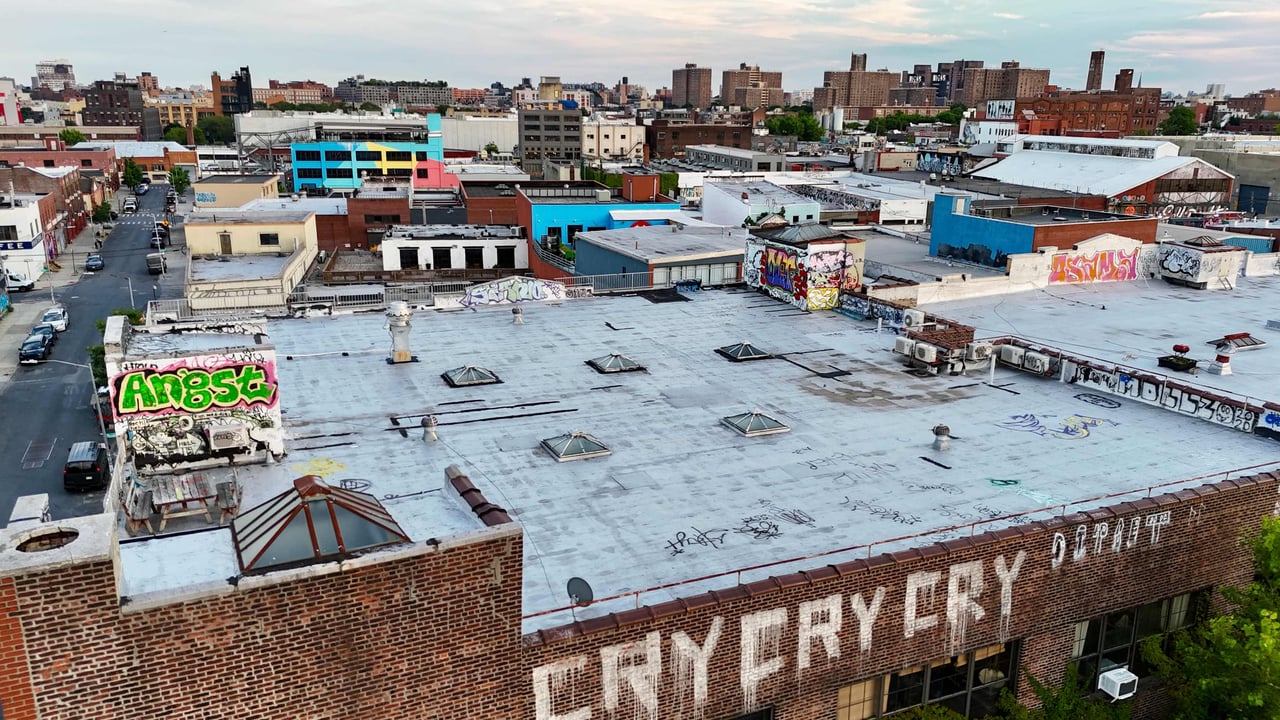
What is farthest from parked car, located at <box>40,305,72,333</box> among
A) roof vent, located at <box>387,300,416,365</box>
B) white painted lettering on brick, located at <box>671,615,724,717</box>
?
white painted lettering on brick, located at <box>671,615,724,717</box>

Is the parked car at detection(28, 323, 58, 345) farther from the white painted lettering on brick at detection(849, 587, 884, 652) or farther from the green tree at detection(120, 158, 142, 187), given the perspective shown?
the green tree at detection(120, 158, 142, 187)

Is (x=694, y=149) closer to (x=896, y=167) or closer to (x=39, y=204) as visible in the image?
(x=896, y=167)

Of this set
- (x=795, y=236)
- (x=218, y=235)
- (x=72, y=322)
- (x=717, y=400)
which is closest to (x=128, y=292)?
(x=72, y=322)

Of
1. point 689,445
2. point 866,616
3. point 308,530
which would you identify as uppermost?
point 308,530

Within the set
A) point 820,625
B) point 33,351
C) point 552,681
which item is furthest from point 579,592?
point 33,351

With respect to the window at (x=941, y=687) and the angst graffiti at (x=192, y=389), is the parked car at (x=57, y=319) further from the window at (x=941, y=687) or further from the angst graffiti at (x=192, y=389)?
the window at (x=941, y=687)

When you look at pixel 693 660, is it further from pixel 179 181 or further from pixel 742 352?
pixel 179 181
